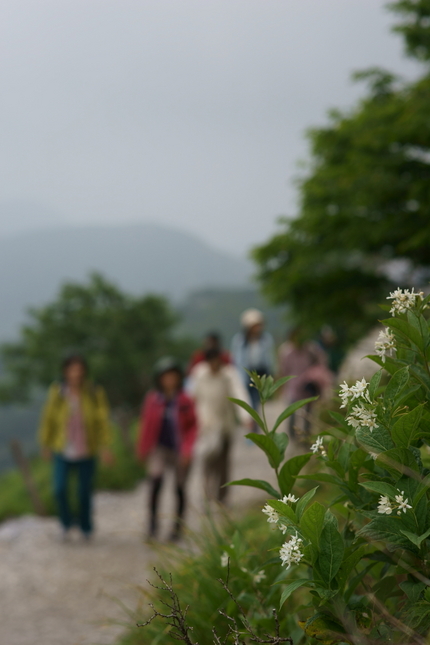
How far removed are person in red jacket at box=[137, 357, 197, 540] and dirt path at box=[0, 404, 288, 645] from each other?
63cm

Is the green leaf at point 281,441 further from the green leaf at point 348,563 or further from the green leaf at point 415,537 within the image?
the green leaf at point 415,537

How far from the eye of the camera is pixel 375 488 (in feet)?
4.94

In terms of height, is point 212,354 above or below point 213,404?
above

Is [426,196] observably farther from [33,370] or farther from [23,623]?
[33,370]

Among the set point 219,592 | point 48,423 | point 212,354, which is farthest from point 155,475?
point 219,592

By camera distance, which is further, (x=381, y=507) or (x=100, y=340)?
(x=100, y=340)

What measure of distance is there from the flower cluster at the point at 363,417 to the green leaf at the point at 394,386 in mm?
44

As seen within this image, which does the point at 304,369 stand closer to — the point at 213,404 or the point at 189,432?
the point at 213,404

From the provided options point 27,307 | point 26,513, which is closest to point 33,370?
point 27,307

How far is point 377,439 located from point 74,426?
226 inches

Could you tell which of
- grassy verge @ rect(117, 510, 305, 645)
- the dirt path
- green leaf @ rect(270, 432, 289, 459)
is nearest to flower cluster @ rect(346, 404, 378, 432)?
green leaf @ rect(270, 432, 289, 459)

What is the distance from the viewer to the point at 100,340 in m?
34.9

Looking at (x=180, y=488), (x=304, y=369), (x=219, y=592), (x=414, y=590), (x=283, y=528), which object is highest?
(x=304, y=369)

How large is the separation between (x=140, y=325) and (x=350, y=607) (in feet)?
110
